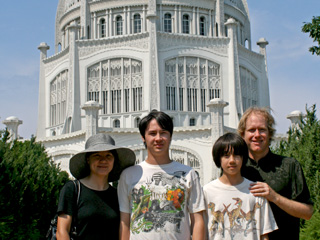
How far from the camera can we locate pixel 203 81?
39844mm

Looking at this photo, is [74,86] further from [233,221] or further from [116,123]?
[233,221]

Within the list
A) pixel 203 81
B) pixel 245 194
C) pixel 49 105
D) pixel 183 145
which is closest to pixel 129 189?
pixel 245 194

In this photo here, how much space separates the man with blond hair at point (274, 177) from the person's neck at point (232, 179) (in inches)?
6.8

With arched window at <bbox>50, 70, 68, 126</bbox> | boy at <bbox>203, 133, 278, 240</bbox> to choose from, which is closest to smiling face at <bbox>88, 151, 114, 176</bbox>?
boy at <bbox>203, 133, 278, 240</bbox>

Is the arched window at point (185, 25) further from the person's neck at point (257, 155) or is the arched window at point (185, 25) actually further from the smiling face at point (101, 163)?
the smiling face at point (101, 163)

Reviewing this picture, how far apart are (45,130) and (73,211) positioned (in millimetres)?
40356

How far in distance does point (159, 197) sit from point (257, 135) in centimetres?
136

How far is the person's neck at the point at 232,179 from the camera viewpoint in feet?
16.3

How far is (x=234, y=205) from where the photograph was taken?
4828mm

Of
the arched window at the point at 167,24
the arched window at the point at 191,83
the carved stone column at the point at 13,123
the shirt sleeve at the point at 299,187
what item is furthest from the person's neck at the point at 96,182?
the arched window at the point at 167,24

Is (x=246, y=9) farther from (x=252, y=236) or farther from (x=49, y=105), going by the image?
(x=252, y=236)

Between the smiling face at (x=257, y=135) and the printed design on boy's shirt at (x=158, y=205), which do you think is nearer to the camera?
the printed design on boy's shirt at (x=158, y=205)

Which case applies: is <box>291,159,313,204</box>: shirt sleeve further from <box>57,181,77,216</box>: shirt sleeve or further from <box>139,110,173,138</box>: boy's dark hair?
<box>57,181,77,216</box>: shirt sleeve

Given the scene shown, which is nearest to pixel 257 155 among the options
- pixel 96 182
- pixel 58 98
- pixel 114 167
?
pixel 114 167
